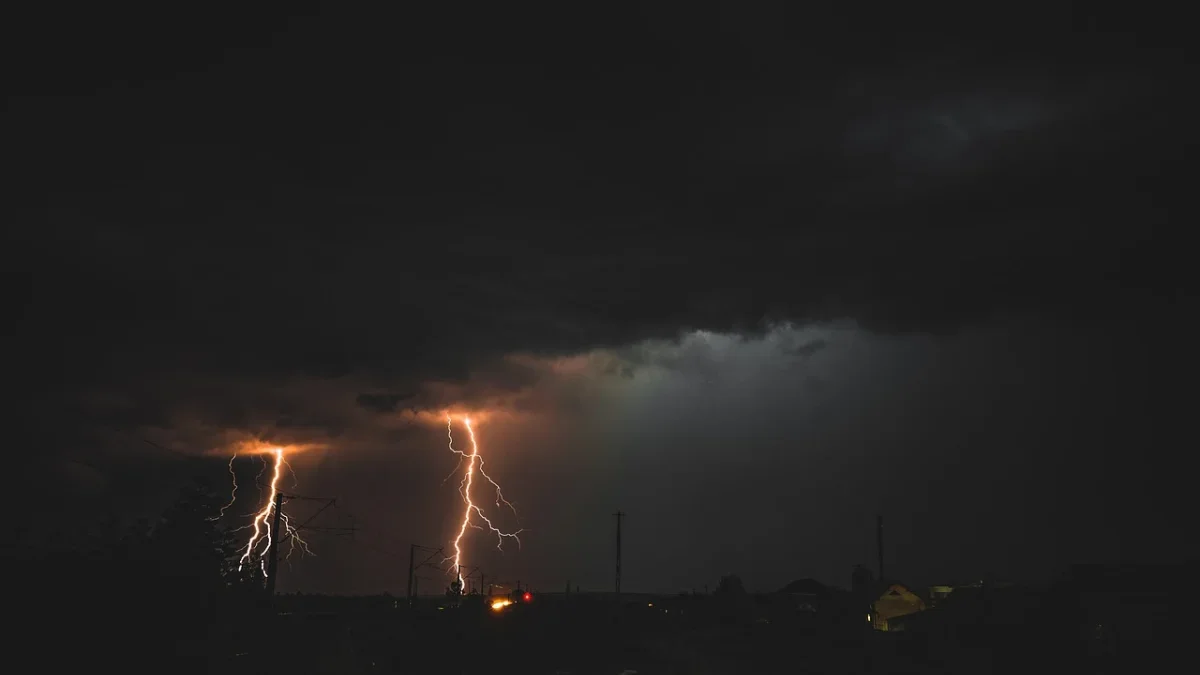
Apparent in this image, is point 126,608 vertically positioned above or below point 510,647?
above

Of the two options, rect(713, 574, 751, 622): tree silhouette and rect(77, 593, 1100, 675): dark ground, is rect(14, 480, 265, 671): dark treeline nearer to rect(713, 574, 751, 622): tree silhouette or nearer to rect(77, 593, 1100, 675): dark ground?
rect(77, 593, 1100, 675): dark ground

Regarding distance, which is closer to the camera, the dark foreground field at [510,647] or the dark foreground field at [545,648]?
the dark foreground field at [510,647]

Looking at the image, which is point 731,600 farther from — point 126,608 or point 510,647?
point 126,608

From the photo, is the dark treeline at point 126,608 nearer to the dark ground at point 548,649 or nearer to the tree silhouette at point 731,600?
the dark ground at point 548,649

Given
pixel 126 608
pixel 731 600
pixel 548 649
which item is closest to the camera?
pixel 126 608

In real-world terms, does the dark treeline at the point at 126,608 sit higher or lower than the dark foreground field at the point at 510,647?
higher

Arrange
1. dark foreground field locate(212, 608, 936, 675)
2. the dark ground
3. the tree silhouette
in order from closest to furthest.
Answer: the dark ground → dark foreground field locate(212, 608, 936, 675) → the tree silhouette

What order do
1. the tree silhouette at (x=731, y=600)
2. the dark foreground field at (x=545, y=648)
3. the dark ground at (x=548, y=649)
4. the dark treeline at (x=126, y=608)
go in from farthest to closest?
the tree silhouette at (x=731, y=600)
the dark foreground field at (x=545, y=648)
the dark ground at (x=548, y=649)
the dark treeline at (x=126, y=608)

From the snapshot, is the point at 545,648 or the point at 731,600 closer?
the point at 545,648

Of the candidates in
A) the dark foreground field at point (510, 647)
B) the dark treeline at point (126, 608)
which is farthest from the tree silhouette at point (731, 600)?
the dark treeline at point (126, 608)

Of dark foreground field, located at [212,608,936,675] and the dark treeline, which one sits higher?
the dark treeline

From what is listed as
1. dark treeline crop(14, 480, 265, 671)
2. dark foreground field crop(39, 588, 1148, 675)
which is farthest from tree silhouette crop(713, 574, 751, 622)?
dark treeline crop(14, 480, 265, 671)

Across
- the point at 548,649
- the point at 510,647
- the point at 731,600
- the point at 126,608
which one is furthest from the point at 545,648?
the point at 731,600

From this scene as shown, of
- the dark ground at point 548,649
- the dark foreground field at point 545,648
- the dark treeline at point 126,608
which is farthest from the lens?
the dark foreground field at point 545,648
